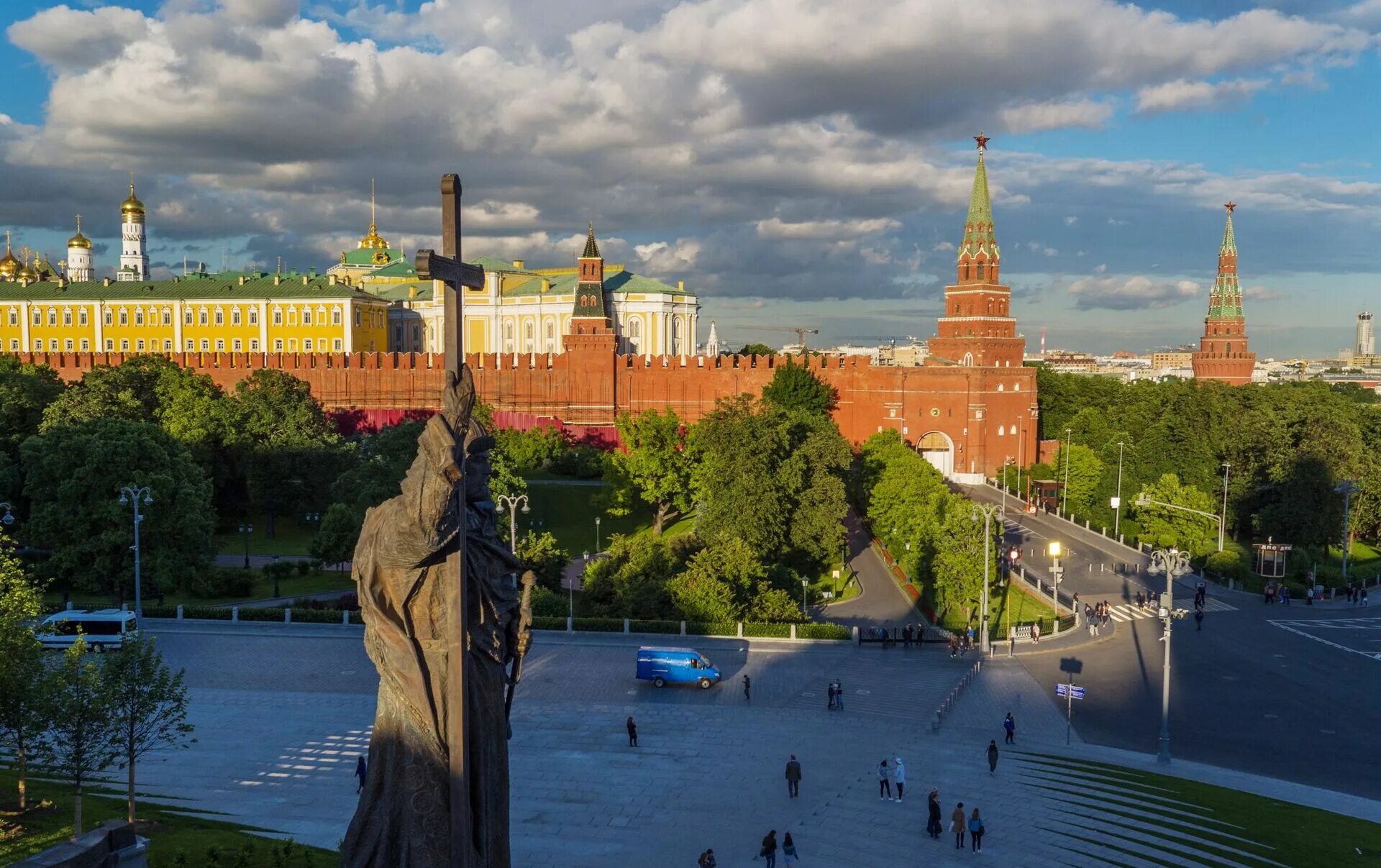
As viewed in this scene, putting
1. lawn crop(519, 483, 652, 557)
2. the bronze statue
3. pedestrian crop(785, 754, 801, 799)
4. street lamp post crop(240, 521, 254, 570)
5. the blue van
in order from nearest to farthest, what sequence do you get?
1. the bronze statue
2. pedestrian crop(785, 754, 801, 799)
3. the blue van
4. street lamp post crop(240, 521, 254, 570)
5. lawn crop(519, 483, 652, 557)

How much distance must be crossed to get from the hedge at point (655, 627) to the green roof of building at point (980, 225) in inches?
1689

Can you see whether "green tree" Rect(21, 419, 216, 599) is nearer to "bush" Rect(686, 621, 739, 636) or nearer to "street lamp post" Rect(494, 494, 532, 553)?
"street lamp post" Rect(494, 494, 532, 553)

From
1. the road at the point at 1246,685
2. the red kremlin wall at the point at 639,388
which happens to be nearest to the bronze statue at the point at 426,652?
the road at the point at 1246,685

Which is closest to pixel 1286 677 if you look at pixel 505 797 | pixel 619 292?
pixel 505 797

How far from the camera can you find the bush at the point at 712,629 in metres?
28.4

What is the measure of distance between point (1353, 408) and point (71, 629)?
207 feet

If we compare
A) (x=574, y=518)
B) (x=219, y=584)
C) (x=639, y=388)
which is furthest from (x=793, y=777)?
(x=639, y=388)

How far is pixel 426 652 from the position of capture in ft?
23.7

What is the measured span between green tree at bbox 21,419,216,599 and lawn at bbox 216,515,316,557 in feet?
23.7

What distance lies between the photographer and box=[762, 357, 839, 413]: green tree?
193 feet

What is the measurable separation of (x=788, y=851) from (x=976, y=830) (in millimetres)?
3043

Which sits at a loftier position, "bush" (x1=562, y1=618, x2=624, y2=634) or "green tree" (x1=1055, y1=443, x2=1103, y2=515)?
"green tree" (x1=1055, y1=443, x2=1103, y2=515)

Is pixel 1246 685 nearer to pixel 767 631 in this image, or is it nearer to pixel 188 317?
pixel 767 631

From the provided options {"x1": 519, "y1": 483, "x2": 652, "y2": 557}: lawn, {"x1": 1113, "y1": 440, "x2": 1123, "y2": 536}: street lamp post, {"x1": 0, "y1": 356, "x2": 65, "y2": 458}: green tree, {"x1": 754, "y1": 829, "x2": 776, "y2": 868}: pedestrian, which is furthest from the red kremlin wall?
{"x1": 754, "y1": 829, "x2": 776, "y2": 868}: pedestrian
